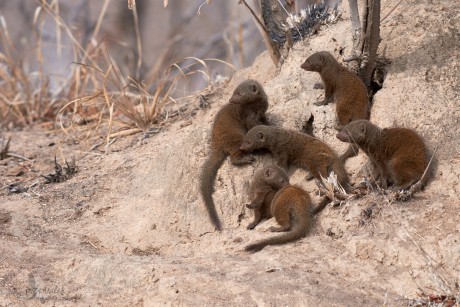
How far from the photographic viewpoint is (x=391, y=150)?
488 centimetres

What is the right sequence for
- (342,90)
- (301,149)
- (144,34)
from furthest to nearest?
(144,34), (342,90), (301,149)

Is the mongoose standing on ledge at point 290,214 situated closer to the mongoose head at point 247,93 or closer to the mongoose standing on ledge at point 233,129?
the mongoose standing on ledge at point 233,129

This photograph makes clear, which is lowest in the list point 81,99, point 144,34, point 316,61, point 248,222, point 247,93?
point 144,34

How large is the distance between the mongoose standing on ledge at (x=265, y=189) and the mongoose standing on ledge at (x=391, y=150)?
436mm

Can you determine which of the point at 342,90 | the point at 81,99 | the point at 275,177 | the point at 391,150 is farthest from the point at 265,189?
the point at 81,99

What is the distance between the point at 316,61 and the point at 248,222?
4.14ft

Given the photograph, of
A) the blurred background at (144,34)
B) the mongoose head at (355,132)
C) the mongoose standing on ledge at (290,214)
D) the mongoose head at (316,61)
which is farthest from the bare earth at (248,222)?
the blurred background at (144,34)

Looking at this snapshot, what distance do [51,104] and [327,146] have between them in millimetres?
3930

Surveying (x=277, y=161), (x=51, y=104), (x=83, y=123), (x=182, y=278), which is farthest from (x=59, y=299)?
(x=51, y=104)

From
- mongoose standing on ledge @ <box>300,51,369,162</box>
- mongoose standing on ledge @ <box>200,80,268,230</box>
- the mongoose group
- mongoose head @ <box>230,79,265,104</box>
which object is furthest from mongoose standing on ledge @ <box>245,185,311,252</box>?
mongoose head @ <box>230,79,265,104</box>

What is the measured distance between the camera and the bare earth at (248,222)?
4.25 metres

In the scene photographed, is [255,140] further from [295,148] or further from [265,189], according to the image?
[265,189]

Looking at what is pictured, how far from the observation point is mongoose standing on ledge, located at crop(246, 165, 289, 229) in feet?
16.4

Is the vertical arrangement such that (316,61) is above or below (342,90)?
above
